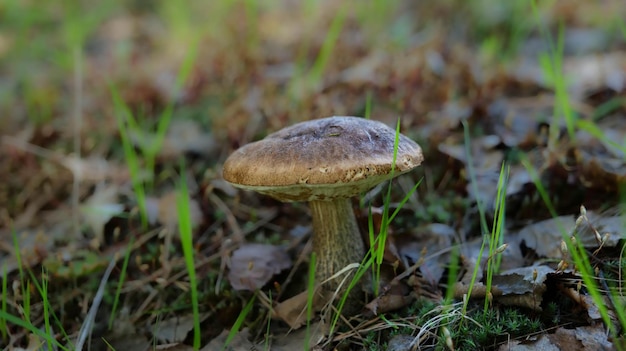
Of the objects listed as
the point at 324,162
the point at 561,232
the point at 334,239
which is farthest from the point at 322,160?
the point at 561,232

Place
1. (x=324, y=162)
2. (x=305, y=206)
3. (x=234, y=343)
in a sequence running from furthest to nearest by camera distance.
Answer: (x=305, y=206) < (x=234, y=343) < (x=324, y=162)

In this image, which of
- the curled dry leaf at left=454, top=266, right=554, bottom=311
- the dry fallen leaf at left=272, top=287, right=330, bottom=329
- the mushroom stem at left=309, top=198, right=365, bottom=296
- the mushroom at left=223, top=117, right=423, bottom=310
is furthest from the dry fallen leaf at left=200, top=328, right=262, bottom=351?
the curled dry leaf at left=454, top=266, right=554, bottom=311

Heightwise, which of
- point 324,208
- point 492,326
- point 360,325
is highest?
point 324,208

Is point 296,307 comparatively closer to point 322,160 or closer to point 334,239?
point 334,239

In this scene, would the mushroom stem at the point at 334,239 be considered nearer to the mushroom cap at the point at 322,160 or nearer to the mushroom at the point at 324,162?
the mushroom at the point at 324,162

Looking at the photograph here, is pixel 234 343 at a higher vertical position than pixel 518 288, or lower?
lower

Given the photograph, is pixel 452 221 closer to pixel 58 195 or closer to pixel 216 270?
pixel 216 270

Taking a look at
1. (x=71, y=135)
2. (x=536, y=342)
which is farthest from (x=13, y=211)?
(x=536, y=342)
